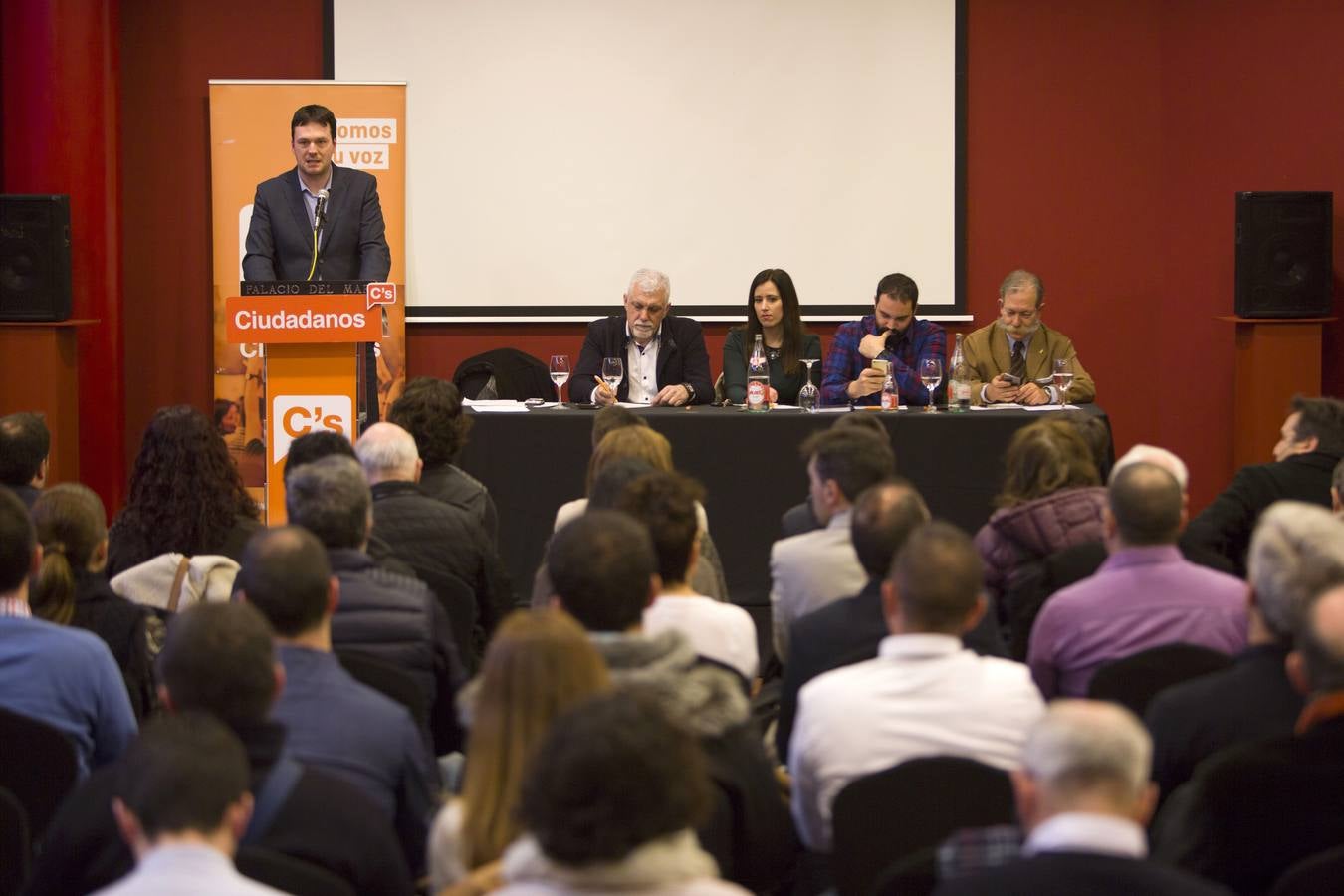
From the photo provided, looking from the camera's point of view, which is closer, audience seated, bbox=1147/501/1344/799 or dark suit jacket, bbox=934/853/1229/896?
dark suit jacket, bbox=934/853/1229/896

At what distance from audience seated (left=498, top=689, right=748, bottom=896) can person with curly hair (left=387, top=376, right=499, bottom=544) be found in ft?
9.70

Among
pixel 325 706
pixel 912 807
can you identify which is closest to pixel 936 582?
pixel 912 807

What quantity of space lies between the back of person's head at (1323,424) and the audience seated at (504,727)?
10.3ft

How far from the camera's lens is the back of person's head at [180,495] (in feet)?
12.6

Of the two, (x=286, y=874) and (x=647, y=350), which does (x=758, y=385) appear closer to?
(x=647, y=350)

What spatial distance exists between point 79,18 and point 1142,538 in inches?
243

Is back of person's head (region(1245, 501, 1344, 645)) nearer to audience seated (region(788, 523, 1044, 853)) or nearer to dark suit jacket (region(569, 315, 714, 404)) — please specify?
audience seated (region(788, 523, 1044, 853))

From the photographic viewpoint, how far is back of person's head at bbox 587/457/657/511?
362 cm

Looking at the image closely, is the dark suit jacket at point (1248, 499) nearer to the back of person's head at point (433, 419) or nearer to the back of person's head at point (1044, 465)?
the back of person's head at point (1044, 465)

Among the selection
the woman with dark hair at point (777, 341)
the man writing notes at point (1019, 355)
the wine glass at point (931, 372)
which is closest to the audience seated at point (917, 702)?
the wine glass at point (931, 372)

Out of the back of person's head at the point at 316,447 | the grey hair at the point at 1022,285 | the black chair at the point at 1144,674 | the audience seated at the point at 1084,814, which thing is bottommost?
the black chair at the point at 1144,674

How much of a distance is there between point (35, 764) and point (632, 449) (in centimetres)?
187

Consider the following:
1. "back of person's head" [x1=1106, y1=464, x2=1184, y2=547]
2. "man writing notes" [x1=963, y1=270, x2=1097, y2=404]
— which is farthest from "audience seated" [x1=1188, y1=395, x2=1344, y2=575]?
"man writing notes" [x1=963, y1=270, x2=1097, y2=404]

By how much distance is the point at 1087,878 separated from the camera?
165 centimetres
